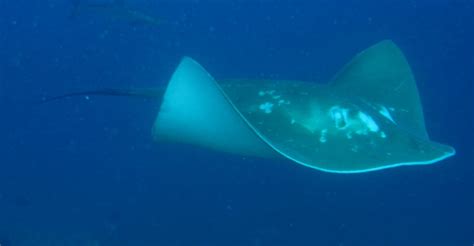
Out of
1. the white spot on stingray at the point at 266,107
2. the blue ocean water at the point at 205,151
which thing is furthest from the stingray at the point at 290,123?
the blue ocean water at the point at 205,151

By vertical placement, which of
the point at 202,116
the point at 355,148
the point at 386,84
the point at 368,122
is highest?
the point at 386,84

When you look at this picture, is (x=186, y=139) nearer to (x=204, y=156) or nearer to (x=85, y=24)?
(x=204, y=156)

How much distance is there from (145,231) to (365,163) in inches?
369

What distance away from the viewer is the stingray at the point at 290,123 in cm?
342

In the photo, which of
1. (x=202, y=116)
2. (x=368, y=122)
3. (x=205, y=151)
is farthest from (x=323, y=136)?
(x=205, y=151)

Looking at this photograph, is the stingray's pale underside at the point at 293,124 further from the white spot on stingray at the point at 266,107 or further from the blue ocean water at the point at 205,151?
the blue ocean water at the point at 205,151

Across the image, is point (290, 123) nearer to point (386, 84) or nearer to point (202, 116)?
point (202, 116)

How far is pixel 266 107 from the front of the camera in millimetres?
4484

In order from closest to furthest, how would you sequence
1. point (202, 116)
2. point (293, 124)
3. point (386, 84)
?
1. point (202, 116)
2. point (293, 124)
3. point (386, 84)

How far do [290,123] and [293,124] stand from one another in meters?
0.03

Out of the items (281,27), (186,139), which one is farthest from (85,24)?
(186,139)

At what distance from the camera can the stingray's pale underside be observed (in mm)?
3422

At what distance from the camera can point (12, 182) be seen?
13805 mm

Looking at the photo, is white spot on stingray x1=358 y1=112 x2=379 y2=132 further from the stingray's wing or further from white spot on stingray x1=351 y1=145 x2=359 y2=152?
the stingray's wing
